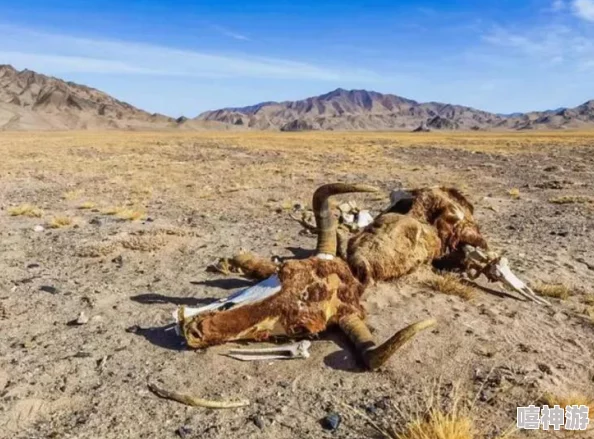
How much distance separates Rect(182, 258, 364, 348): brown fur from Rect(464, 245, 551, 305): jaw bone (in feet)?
8.18

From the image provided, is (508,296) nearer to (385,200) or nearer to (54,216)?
(385,200)

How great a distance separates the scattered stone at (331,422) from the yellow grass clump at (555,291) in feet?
13.1

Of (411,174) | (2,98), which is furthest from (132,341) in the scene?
(2,98)

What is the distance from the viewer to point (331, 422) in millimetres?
4352

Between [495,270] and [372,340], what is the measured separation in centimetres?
273

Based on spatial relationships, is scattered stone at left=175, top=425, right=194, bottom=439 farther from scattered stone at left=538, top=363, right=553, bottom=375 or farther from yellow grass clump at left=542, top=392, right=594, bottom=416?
scattered stone at left=538, top=363, right=553, bottom=375

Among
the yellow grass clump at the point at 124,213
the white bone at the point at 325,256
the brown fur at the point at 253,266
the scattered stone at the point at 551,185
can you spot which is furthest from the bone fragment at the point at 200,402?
the scattered stone at the point at 551,185

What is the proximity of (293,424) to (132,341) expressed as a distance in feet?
7.29

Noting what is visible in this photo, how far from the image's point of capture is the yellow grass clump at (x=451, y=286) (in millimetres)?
6898

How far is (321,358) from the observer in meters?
5.29

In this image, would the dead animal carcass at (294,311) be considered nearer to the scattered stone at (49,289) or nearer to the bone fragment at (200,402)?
the bone fragment at (200,402)

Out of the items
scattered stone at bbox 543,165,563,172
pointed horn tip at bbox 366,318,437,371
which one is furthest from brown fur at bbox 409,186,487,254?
scattered stone at bbox 543,165,563,172

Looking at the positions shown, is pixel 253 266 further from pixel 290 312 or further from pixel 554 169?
pixel 554 169

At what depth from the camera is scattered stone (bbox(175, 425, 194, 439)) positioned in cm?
421
